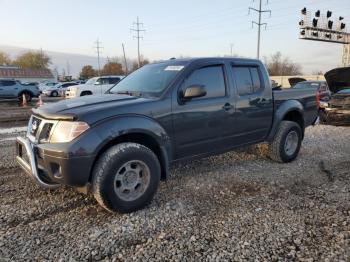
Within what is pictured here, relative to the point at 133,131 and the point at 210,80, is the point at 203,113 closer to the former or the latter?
the point at 210,80

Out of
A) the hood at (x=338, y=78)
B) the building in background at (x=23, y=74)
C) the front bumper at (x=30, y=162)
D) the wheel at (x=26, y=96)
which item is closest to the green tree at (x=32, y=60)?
the building in background at (x=23, y=74)

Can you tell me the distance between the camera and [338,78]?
12.2 metres

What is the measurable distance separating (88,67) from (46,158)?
92.4 meters

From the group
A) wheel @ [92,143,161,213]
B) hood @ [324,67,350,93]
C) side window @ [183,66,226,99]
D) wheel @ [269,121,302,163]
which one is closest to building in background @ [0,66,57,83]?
hood @ [324,67,350,93]

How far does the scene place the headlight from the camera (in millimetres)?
3479

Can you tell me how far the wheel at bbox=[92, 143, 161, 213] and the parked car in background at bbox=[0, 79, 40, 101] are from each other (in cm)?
2243

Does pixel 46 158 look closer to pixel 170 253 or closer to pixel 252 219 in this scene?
pixel 170 253

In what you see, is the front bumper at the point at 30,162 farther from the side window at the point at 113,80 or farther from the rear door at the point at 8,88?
the rear door at the point at 8,88

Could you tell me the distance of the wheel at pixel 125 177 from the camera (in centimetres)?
357

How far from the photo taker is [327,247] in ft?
10.2

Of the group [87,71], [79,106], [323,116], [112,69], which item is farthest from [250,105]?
[87,71]

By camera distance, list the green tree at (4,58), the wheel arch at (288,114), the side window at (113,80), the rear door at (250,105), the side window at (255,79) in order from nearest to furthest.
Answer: the rear door at (250,105) < the side window at (255,79) < the wheel arch at (288,114) < the side window at (113,80) < the green tree at (4,58)

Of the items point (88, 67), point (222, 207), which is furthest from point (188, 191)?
point (88, 67)

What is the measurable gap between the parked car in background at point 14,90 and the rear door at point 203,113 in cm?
2205
